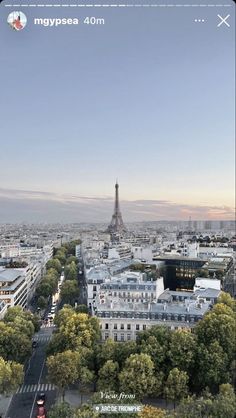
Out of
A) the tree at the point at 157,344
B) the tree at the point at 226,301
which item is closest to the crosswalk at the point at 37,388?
the tree at the point at 157,344

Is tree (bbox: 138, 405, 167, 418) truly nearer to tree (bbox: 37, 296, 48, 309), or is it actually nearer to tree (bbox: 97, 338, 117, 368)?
tree (bbox: 97, 338, 117, 368)

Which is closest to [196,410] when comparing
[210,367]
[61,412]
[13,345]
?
[61,412]

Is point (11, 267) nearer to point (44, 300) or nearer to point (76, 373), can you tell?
point (44, 300)

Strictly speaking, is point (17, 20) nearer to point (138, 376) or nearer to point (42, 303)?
point (138, 376)

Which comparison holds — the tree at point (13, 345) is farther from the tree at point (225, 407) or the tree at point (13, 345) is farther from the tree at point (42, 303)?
the tree at point (225, 407)

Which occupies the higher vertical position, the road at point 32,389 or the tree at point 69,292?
the tree at point 69,292

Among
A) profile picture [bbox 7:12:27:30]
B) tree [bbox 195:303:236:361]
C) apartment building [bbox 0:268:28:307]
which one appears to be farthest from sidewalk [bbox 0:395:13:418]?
profile picture [bbox 7:12:27:30]

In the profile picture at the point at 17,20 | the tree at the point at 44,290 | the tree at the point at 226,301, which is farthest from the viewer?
the tree at the point at 44,290

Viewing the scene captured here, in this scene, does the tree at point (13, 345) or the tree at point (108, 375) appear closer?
the tree at point (108, 375)

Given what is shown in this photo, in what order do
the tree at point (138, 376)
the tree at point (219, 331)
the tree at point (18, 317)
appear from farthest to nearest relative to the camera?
1. the tree at point (18, 317)
2. the tree at point (219, 331)
3. the tree at point (138, 376)
